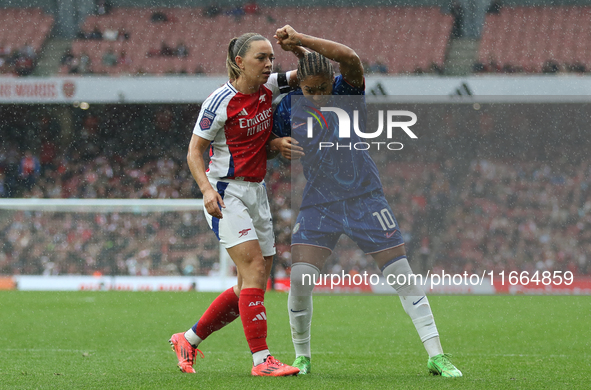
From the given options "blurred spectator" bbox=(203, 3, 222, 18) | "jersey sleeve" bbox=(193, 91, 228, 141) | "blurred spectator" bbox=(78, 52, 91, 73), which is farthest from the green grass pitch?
"blurred spectator" bbox=(203, 3, 222, 18)

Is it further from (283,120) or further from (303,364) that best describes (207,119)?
(303,364)

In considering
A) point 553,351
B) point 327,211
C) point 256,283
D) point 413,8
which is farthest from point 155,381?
point 413,8

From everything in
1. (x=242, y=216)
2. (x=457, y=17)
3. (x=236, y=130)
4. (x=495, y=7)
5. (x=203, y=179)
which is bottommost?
(x=242, y=216)

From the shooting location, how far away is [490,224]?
13.9 m

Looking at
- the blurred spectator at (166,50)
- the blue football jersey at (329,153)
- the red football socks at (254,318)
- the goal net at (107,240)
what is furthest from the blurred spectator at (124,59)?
the red football socks at (254,318)

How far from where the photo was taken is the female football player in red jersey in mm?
3984

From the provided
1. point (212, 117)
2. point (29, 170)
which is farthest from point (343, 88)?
point (29, 170)

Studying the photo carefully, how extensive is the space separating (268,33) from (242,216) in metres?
18.5

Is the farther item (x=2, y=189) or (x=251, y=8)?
(x=251, y=8)

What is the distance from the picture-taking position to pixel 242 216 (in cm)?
407

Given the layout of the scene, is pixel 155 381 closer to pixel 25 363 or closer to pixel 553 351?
pixel 25 363

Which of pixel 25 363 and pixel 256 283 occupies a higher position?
pixel 256 283

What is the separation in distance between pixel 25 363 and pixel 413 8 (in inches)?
808

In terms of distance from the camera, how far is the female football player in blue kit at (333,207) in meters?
4.22
